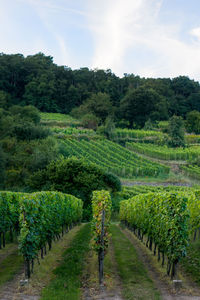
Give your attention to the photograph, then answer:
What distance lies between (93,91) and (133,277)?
9645cm

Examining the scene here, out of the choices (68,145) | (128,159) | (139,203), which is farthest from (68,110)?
(139,203)

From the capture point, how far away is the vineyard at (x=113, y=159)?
138 feet

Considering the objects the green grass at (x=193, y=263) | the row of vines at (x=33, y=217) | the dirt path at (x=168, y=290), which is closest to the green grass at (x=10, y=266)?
the row of vines at (x=33, y=217)

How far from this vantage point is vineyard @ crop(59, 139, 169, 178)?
42134mm

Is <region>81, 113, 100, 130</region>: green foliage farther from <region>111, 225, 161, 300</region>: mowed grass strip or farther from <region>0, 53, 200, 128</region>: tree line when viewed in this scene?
<region>111, 225, 161, 300</region>: mowed grass strip

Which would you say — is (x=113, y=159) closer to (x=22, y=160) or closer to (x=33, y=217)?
(x=22, y=160)

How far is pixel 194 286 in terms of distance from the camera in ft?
26.3

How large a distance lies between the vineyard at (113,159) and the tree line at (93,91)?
19013mm

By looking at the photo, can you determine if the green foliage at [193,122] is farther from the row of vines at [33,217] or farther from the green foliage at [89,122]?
the row of vines at [33,217]

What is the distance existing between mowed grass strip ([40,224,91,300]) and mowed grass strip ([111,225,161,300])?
52.2 inches

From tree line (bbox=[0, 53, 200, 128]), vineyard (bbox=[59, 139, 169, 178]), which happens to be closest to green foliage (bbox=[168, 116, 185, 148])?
vineyard (bbox=[59, 139, 169, 178])

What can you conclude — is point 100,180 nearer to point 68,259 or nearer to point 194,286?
point 68,259

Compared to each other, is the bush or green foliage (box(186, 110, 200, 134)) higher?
green foliage (box(186, 110, 200, 134))

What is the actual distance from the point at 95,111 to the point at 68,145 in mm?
30026
